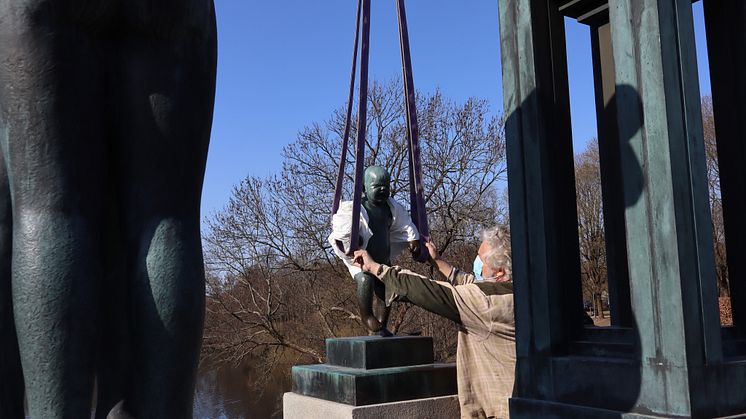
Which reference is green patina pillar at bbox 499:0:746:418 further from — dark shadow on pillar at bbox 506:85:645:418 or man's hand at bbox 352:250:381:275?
man's hand at bbox 352:250:381:275

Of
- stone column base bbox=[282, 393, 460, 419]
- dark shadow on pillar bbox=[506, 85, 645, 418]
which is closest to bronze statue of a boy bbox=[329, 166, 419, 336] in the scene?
stone column base bbox=[282, 393, 460, 419]

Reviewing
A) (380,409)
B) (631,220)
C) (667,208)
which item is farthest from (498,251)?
(667,208)

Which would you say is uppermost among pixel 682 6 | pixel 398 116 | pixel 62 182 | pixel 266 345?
pixel 398 116

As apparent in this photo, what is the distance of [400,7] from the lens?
13.8 feet

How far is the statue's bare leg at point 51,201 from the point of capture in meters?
1.24

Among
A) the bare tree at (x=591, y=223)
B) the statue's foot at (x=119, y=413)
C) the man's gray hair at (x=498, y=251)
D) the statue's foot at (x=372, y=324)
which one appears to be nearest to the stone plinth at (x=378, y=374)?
the statue's foot at (x=372, y=324)

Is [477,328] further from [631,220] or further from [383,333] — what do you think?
[631,220]

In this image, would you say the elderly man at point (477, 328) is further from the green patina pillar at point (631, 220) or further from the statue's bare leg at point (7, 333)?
the statue's bare leg at point (7, 333)

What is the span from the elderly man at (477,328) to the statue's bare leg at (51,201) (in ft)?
7.19

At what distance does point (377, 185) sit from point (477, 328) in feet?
3.83

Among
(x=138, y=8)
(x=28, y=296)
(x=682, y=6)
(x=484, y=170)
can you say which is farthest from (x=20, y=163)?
(x=484, y=170)

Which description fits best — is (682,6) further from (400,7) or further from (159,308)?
(400,7)

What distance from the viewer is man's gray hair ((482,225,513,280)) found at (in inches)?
155

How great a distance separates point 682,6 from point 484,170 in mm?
15855
